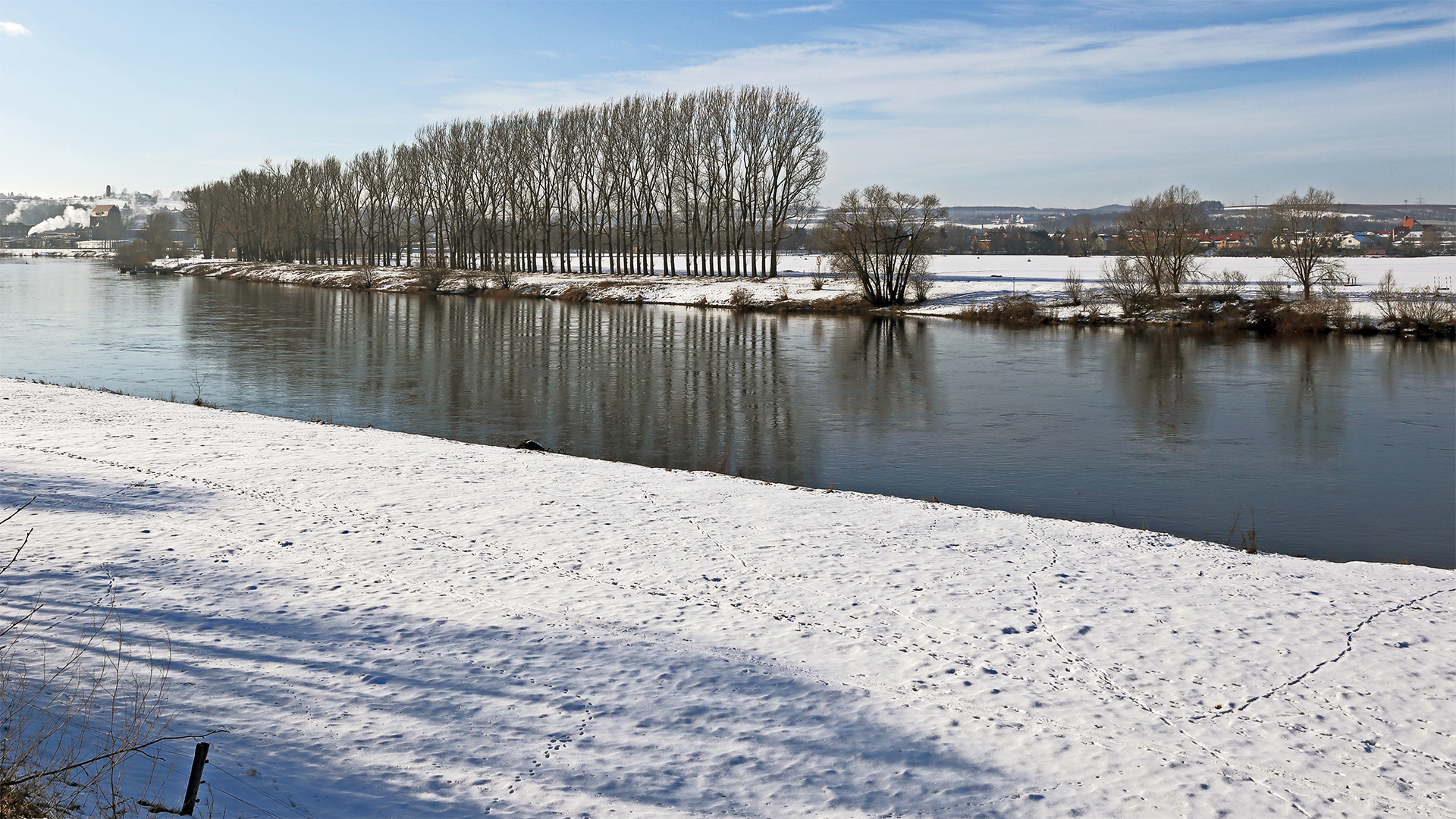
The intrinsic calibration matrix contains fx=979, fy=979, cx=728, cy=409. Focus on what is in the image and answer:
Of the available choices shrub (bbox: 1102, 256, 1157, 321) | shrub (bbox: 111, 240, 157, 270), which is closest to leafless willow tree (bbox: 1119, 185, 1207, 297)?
shrub (bbox: 1102, 256, 1157, 321)

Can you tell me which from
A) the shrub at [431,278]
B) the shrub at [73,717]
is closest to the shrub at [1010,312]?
the shrub at [431,278]

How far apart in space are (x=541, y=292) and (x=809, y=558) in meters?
58.3

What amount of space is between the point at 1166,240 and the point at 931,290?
1249 centimetres

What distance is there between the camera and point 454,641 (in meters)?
7.38

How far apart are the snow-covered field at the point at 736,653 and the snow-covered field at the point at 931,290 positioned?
4054 cm

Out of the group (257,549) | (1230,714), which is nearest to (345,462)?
(257,549)

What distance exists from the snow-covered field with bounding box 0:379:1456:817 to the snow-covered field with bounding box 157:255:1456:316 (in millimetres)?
40537

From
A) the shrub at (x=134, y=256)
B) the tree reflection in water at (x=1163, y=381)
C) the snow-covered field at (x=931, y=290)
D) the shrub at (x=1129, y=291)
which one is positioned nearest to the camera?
the tree reflection in water at (x=1163, y=381)

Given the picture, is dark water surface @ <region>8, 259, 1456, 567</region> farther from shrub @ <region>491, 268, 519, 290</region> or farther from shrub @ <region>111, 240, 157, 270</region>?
shrub @ <region>111, 240, 157, 270</region>

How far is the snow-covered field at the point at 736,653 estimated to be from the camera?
5.62m

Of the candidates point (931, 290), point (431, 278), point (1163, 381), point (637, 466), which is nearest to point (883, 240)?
point (931, 290)

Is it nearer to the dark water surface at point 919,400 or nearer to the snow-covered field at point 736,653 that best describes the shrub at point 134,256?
the dark water surface at point 919,400

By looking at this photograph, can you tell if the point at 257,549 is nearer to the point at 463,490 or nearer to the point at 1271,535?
the point at 463,490

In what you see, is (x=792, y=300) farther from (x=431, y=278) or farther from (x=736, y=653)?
(x=736, y=653)
